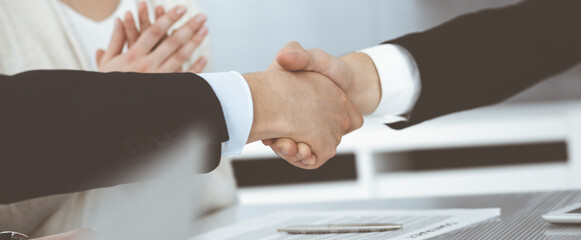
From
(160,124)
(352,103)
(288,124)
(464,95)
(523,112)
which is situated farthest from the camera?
(523,112)

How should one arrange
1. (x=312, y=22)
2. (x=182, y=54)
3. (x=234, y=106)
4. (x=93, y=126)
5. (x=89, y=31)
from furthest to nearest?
1. (x=312, y=22)
2. (x=89, y=31)
3. (x=182, y=54)
4. (x=234, y=106)
5. (x=93, y=126)

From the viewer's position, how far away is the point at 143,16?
3.77 feet

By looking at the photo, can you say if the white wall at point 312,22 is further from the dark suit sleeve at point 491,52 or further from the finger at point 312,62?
the finger at point 312,62

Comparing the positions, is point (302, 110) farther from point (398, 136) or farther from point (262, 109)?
point (398, 136)

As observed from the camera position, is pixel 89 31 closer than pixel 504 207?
No

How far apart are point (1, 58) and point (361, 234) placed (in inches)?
28.4

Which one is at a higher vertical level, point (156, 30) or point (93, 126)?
point (156, 30)

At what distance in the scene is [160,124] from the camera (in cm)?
67

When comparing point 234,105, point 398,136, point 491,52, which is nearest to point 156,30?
point 234,105

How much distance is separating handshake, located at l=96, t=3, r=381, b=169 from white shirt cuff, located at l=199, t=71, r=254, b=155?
1.0 inches

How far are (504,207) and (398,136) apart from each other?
1512mm

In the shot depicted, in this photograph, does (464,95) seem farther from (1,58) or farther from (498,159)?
(498,159)

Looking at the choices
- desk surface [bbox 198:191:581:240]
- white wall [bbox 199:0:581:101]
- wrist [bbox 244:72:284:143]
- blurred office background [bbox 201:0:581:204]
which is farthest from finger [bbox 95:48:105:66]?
white wall [bbox 199:0:581:101]

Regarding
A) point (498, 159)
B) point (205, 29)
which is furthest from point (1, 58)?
point (498, 159)
